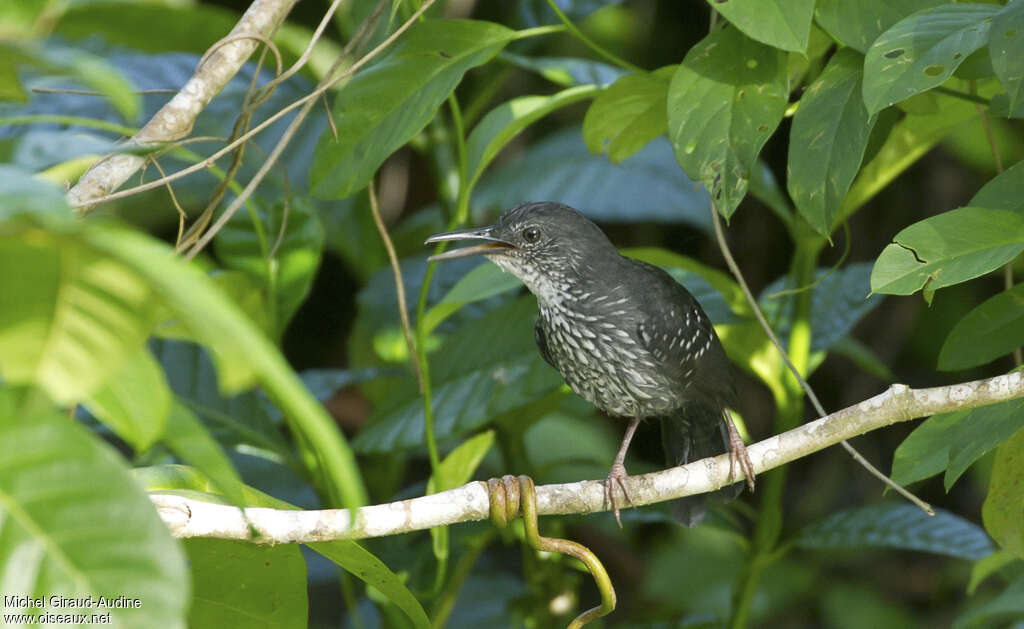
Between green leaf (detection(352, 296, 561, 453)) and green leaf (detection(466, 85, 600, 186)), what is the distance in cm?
63

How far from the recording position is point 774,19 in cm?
192

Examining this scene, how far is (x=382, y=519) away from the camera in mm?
1892

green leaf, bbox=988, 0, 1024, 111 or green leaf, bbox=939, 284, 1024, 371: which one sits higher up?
green leaf, bbox=988, 0, 1024, 111

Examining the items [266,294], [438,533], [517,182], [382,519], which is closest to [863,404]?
[382,519]

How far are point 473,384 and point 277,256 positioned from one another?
0.68 m

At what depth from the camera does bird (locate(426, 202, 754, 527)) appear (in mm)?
2809

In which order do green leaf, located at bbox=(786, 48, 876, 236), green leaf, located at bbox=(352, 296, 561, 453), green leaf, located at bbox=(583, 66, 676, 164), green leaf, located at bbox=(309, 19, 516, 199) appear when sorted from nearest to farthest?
green leaf, located at bbox=(786, 48, 876, 236)
green leaf, located at bbox=(309, 19, 516, 199)
green leaf, located at bbox=(583, 66, 676, 164)
green leaf, located at bbox=(352, 296, 561, 453)

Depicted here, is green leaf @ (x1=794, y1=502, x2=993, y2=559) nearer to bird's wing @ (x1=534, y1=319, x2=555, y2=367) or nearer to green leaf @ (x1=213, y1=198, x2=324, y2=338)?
bird's wing @ (x1=534, y1=319, x2=555, y2=367)

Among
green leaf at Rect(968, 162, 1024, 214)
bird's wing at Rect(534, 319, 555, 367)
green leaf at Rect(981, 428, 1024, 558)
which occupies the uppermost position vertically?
bird's wing at Rect(534, 319, 555, 367)

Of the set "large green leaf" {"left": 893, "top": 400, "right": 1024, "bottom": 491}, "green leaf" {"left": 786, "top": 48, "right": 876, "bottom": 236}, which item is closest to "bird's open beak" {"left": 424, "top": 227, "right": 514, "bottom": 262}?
"green leaf" {"left": 786, "top": 48, "right": 876, "bottom": 236}

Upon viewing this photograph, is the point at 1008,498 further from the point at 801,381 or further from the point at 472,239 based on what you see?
the point at 472,239

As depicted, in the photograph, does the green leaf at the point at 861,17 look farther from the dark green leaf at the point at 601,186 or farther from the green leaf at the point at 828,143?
the dark green leaf at the point at 601,186

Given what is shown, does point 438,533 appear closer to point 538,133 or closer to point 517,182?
point 517,182

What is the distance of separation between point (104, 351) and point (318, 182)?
153 centimetres
